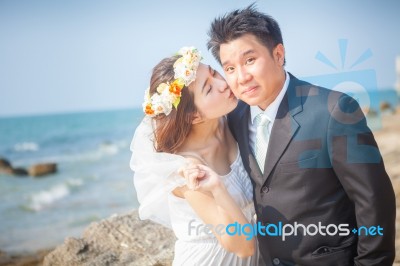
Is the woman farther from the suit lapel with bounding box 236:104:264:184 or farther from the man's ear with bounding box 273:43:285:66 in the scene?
the man's ear with bounding box 273:43:285:66

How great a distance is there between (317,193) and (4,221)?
33.2 ft

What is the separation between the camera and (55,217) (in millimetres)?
9977

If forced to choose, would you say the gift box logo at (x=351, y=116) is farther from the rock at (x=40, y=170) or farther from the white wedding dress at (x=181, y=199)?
the rock at (x=40, y=170)

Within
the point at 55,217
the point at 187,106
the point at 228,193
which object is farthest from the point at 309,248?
the point at 55,217

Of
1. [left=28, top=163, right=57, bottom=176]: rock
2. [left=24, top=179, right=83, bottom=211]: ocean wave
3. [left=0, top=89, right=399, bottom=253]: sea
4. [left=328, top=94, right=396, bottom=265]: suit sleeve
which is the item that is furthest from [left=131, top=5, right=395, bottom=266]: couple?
[left=28, top=163, right=57, bottom=176]: rock

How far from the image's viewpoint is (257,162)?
8.05 feet

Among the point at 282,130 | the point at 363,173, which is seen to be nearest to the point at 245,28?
the point at 282,130

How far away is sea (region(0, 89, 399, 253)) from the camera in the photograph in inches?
350

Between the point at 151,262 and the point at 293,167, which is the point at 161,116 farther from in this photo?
the point at 151,262

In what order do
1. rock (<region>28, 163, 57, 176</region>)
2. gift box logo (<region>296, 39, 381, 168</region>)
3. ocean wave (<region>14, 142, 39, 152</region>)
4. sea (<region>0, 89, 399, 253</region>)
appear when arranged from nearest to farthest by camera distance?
gift box logo (<region>296, 39, 381, 168</region>) < sea (<region>0, 89, 399, 253</region>) < rock (<region>28, 163, 57, 176</region>) < ocean wave (<region>14, 142, 39, 152</region>)

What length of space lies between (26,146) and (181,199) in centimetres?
2586

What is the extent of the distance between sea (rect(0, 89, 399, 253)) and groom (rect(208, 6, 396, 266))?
1.76 feet

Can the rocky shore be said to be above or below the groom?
below

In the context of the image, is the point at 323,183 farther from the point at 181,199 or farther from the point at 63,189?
the point at 63,189
